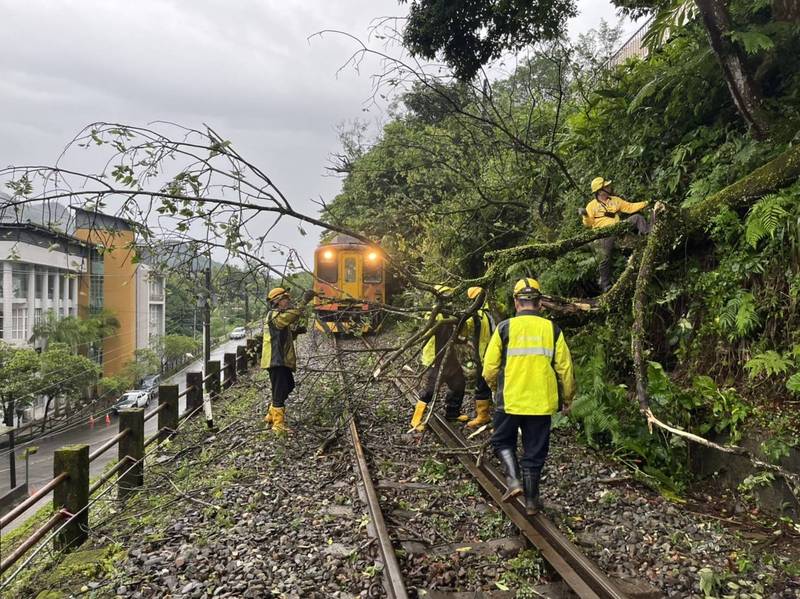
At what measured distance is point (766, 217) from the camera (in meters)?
4.54

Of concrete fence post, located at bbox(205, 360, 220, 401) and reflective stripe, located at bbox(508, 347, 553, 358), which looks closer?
reflective stripe, located at bbox(508, 347, 553, 358)

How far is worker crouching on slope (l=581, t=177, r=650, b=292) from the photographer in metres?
5.58

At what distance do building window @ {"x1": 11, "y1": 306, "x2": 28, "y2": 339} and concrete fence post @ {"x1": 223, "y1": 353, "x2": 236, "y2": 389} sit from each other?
101ft

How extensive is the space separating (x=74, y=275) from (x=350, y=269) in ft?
38.4

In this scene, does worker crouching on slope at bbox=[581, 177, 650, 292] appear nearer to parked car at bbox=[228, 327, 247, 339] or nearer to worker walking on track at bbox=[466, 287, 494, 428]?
worker walking on track at bbox=[466, 287, 494, 428]

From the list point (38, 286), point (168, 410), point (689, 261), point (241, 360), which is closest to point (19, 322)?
point (38, 286)

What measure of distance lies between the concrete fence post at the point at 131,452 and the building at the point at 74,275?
5.19 ft

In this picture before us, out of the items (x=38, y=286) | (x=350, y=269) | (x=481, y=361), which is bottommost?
(x=481, y=361)

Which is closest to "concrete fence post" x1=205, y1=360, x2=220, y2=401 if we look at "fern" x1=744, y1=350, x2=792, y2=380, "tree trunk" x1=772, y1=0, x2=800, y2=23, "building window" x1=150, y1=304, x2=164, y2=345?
"fern" x1=744, y1=350, x2=792, y2=380

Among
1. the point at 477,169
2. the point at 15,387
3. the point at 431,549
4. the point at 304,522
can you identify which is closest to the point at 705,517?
the point at 431,549

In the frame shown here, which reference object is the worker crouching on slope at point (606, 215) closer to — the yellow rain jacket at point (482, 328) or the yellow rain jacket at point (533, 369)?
the yellow rain jacket at point (482, 328)

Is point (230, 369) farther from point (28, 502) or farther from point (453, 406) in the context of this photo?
point (28, 502)

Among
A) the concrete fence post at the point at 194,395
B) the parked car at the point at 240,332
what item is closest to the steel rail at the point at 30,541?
the parked car at the point at 240,332

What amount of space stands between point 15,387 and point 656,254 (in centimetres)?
3472
